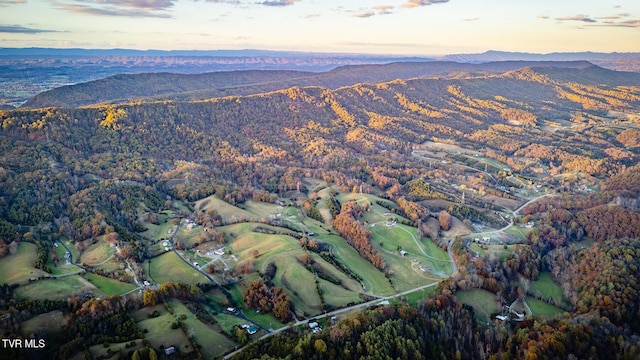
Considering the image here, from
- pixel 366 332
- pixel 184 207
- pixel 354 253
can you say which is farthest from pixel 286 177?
pixel 366 332

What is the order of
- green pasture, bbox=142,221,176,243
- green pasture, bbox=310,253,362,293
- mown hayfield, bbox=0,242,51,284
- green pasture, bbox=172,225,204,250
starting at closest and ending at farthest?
mown hayfield, bbox=0,242,51,284 → green pasture, bbox=310,253,362,293 → green pasture, bbox=172,225,204,250 → green pasture, bbox=142,221,176,243

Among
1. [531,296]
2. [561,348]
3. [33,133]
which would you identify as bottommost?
[531,296]

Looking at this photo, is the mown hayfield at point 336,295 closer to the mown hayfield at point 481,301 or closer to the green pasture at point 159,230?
the mown hayfield at point 481,301

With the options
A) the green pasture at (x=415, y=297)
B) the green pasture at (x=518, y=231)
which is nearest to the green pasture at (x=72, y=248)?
the green pasture at (x=415, y=297)

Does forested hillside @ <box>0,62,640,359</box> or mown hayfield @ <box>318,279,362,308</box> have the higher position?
forested hillside @ <box>0,62,640,359</box>

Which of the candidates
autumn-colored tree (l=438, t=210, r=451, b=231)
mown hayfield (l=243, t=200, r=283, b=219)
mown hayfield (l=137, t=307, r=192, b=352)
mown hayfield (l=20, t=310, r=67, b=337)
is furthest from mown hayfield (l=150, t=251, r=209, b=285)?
autumn-colored tree (l=438, t=210, r=451, b=231)

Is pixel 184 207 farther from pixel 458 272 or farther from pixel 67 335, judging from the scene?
pixel 458 272

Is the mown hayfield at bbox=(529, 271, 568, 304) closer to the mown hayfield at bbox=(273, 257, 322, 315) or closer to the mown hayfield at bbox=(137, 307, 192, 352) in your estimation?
the mown hayfield at bbox=(273, 257, 322, 315)
